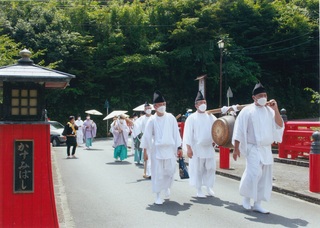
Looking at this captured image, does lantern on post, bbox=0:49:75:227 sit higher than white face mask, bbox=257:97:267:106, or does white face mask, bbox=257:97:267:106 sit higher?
white face mask, bbox=257:97:267:106

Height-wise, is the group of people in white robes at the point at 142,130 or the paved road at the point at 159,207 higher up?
the group of people in white robes at the point at 142,130

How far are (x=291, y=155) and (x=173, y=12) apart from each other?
1070 inches

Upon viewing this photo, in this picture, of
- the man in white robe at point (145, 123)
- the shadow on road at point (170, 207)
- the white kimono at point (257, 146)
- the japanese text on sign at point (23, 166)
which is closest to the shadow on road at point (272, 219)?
the white kimono at point (257, 146)

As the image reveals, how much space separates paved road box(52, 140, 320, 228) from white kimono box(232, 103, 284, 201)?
0.44 m

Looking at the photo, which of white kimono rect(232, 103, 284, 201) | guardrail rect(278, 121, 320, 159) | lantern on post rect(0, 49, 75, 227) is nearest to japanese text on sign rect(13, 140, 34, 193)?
lantern on post rect(0, 49, 75, 227)

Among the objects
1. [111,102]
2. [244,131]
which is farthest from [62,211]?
[111,102]

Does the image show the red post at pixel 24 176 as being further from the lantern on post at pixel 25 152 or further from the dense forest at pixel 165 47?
the dense forest at pixel 165 47

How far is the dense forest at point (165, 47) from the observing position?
37.0 m

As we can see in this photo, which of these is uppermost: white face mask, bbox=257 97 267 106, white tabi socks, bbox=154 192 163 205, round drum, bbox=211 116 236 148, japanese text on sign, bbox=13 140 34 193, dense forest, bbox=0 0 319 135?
dense forest, bbox=0 0 319 135

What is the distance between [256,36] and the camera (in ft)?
133

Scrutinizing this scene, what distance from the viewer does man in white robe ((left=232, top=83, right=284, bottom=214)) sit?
25.9 feet

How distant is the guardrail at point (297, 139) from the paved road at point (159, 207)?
13.0ft

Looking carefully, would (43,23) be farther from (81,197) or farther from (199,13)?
(81,197)

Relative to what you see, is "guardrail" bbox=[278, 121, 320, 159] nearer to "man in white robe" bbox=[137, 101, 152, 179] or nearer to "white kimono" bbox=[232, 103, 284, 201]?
"man in white robe" bbox=[137, 101, 152, 179]
